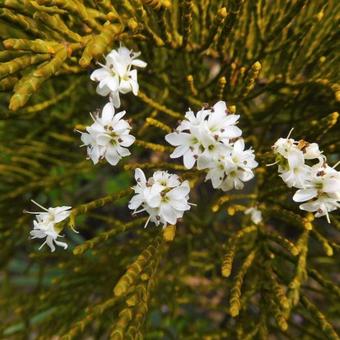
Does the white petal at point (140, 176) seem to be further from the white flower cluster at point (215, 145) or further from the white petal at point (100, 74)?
the white petal at point (100, 74)

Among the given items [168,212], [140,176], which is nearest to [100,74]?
[140,176]

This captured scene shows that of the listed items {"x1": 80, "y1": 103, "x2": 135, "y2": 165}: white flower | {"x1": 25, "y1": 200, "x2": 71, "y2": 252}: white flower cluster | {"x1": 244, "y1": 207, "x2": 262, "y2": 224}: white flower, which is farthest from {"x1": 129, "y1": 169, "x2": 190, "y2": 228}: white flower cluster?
{"x1": 244, "y1": 207, "x2": 262, "y2": 224}: white flower

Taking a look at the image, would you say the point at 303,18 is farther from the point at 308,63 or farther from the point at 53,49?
the point at 53,49

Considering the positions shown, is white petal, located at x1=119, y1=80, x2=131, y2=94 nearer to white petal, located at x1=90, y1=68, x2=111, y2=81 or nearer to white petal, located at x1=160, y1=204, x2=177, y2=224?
white petal, located at x1=90, y1=68, x2=111, y2=81

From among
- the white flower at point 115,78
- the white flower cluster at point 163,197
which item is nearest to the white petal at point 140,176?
the white flower cluster at point 163,197

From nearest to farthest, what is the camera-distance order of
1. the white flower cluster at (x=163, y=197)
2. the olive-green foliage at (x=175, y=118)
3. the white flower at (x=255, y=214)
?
the white flower cluster at (x=163, y=197)
the olive-green foliage at (x=175, y=118)
the white flower at (x=255, y=214)

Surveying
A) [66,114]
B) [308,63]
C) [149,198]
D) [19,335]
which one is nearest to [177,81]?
[308,63]

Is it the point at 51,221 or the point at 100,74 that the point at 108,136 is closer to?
the point at 100,74
